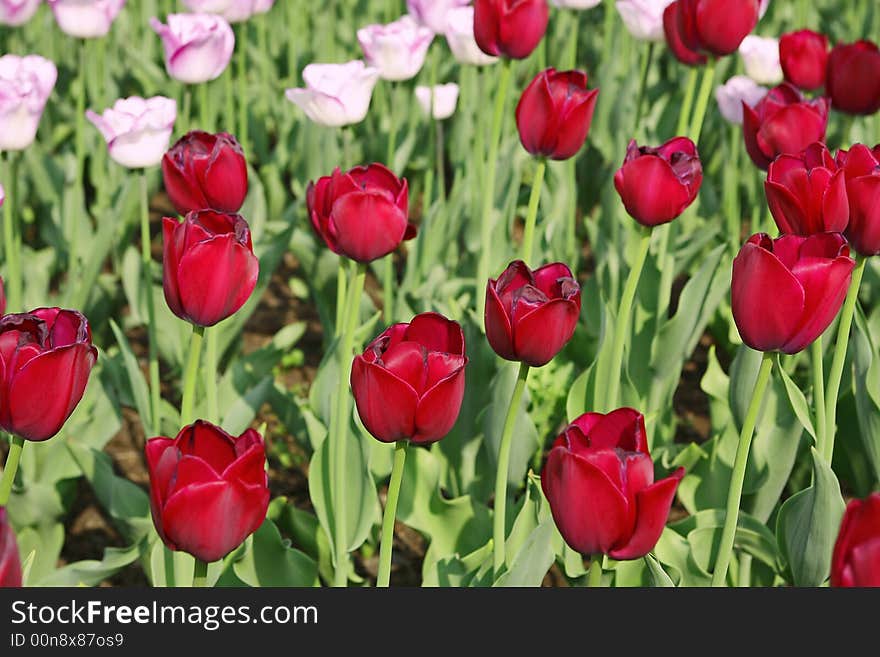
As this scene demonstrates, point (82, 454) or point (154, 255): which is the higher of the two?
point (82, 454)

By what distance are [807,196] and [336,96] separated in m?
0.98

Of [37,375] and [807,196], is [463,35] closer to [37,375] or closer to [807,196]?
[807,196]

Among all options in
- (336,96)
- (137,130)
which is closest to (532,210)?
(336,96)

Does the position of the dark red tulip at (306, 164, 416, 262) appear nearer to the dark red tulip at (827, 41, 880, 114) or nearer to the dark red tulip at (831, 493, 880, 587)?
the dark red tulip at (831, 493, 880, 587)

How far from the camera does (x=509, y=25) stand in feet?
6.82

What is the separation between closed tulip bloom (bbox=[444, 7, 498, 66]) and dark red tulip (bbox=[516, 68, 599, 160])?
77cm

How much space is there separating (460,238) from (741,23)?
4.11ft

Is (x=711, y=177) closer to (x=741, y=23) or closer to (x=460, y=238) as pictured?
(x=460, y=238)

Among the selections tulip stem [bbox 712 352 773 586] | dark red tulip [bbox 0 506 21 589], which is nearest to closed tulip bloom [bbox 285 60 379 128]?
tulip stem [bbox 712 352 773 586]

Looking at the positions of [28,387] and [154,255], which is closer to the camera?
[28,387]

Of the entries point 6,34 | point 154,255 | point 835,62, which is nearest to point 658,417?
point 835,62

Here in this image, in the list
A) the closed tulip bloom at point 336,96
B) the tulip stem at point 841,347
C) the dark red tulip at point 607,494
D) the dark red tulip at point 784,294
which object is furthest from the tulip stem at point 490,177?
the dark red tulip at point 607,494

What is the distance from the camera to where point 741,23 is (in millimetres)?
2045

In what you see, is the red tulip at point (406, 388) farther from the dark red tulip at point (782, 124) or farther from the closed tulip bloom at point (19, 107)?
the closed tulip bloom at point (19, 107)
